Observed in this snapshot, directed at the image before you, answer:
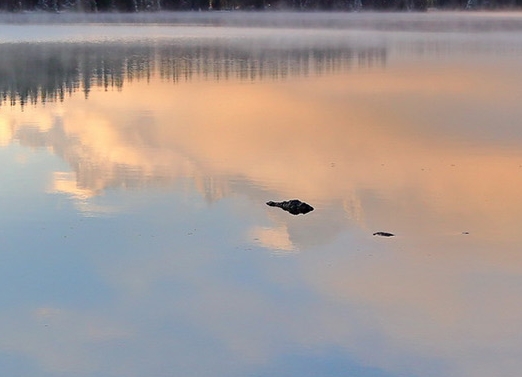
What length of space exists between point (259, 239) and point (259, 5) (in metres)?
109

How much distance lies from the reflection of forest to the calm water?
3.86m

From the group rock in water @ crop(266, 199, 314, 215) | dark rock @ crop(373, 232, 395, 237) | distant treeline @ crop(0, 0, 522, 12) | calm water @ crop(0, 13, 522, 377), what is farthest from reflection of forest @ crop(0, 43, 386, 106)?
distant treeline @ crop(0, 0, 522, 12)

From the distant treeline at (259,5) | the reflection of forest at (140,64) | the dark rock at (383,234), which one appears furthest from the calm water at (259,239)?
the distant treeline at (259,5)

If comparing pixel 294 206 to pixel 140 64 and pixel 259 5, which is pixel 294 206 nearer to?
pixel 140 64

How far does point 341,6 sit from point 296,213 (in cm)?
11048

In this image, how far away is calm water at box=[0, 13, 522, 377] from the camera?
6.03m

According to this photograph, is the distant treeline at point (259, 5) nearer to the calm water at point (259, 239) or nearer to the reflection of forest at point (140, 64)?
the reflection of forest at point (140, 64)

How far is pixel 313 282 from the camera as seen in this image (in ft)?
23.9

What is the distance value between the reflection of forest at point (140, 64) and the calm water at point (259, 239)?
386 centimetres

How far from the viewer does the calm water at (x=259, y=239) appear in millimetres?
6031

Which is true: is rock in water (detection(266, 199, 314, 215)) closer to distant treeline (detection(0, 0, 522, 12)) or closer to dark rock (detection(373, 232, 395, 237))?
dark rock (detection(373, 232, 395, 237))

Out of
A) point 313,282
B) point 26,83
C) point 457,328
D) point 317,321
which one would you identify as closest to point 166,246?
point 313,282

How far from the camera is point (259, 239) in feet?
27.4

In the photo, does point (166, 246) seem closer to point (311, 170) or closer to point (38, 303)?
point (38, 303)
